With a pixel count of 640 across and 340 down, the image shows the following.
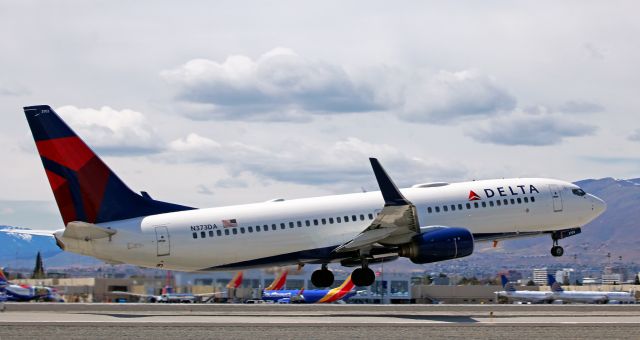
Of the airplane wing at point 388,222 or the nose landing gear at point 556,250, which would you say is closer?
the airplane wing at point 388,222

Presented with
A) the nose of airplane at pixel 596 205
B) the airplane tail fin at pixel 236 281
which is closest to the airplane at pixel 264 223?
the nose of airplane at pixel 596 205

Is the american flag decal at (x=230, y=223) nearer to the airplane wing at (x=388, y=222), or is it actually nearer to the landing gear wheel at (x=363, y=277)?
the airplane wing at (x=388, y=222)

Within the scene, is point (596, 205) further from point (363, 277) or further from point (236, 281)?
point (236, 281)

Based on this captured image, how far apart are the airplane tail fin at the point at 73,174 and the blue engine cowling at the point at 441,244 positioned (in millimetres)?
15008

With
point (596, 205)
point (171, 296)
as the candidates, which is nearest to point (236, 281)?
point (171, 296)

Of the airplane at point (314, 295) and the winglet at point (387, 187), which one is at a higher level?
the winglet at point (387, 187)

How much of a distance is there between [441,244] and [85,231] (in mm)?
17924

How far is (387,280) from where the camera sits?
388ft

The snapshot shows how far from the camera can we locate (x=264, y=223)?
56875 mm

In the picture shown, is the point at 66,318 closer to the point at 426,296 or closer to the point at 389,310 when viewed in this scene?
the point at 389,310

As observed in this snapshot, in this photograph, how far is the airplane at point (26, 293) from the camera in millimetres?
92250

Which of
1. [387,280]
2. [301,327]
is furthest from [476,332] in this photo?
[387,280]

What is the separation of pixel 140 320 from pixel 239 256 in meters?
8.92

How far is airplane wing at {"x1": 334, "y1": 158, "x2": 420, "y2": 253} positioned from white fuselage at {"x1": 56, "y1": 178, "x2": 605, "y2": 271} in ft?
6.41
